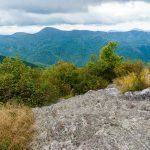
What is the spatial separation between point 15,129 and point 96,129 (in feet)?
10.6

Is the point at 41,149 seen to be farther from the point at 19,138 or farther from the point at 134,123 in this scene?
the point at 134,123

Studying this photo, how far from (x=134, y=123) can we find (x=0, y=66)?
16.8m

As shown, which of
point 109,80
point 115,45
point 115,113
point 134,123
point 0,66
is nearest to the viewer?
point 134,123

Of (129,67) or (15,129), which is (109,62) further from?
(15,129)

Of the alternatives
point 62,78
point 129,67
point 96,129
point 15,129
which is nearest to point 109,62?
point 129,67

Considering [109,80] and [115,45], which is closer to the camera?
[109,80]

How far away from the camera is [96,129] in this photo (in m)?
15.0

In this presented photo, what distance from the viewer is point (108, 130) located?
14.7 m

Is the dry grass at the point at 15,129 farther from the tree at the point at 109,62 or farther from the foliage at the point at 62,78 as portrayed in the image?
the tree at the point at 109,62

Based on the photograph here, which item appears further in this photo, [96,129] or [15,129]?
[15,129]

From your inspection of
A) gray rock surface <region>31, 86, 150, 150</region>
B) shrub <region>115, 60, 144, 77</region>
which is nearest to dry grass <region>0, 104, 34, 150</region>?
gray rock surface <region>31, 86, 150, 150</region>

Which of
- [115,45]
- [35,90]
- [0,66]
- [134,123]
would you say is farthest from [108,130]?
[115,45]

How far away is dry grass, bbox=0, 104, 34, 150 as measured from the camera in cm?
1464

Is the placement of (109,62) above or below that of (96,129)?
below
